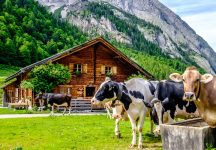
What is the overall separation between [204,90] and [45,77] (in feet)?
101

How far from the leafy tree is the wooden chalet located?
355cm

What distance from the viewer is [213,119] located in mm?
10953

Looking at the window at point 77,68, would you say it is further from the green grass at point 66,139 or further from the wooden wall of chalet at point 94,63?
the green grass at point 66,139

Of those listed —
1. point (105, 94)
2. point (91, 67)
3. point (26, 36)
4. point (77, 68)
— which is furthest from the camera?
point (26, 36)

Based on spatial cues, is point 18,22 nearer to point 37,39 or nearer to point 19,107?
point 37,39

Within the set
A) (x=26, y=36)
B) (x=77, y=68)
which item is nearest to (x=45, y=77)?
(x=77, y=68)

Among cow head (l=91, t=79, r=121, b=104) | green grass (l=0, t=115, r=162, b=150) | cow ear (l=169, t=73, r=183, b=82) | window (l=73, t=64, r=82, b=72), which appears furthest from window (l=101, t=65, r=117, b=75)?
cow ear (l=169, t=73, r=183, b=82)

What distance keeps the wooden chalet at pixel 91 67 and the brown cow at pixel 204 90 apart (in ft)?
113

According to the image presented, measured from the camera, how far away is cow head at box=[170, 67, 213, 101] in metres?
10.2

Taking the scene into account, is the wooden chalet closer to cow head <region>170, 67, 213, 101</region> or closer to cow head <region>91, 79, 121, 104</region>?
cow head <region>91, 79, 121, 104</region>

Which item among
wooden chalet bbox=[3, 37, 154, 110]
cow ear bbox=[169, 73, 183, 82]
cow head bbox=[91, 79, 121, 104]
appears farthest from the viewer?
wooden chalet bbox=[3, 37, 154, 110]

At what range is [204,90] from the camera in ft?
36.3

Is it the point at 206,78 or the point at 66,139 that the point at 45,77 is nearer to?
the point at 66,139

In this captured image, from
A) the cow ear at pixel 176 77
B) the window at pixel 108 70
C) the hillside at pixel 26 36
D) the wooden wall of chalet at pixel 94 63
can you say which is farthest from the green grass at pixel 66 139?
the hillside at pixel 26 36
